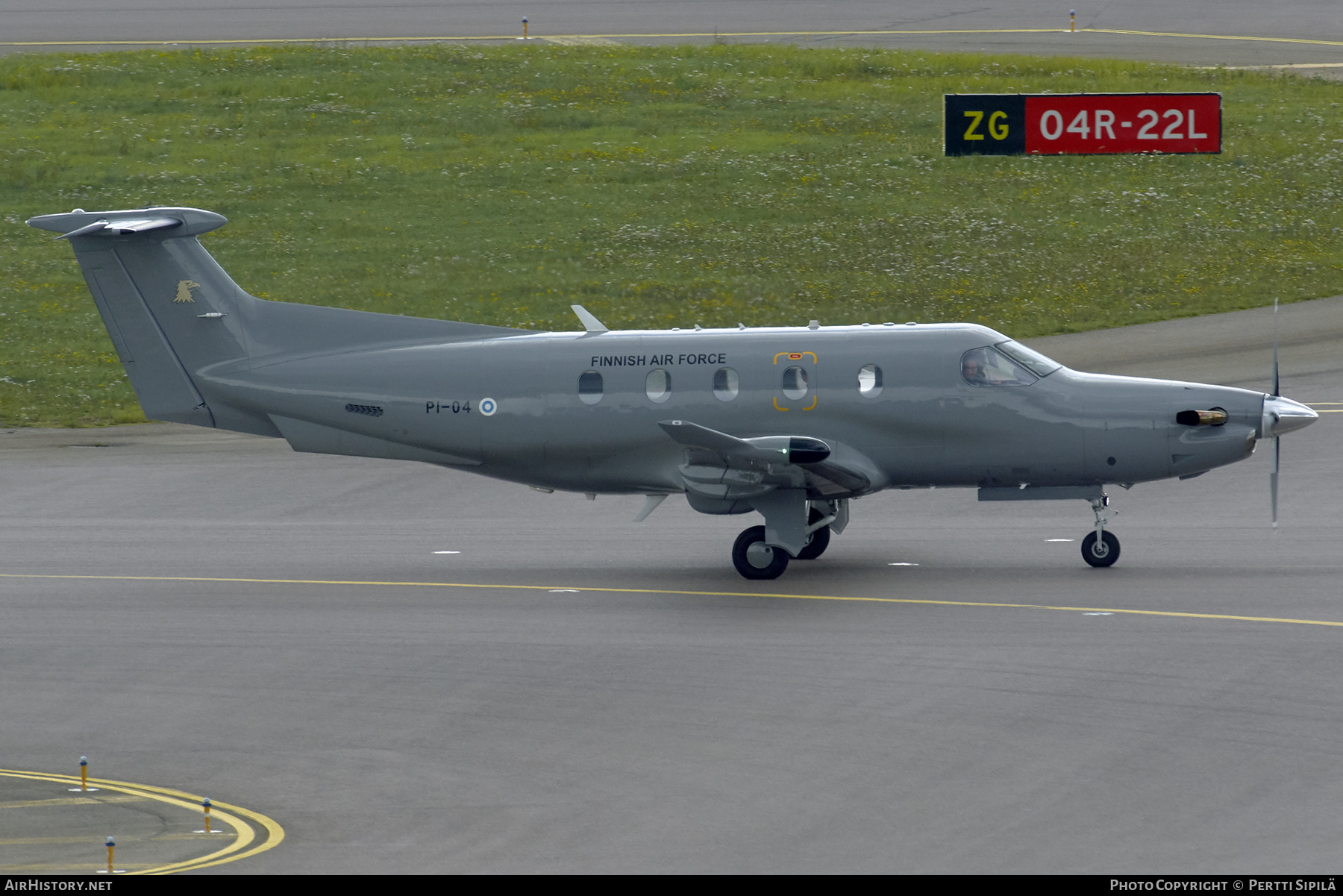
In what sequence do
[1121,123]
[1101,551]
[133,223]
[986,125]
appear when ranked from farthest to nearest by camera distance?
1. [1121,123]
2. [986,125]
3. [133,223]
4. [1101,551]

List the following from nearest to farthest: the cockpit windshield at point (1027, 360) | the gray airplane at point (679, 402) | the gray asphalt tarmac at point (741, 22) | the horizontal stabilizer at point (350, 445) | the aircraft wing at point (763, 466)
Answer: the aircraft wing at point (763, 466) → the gray airplane at point (679, 402) → the cockpit windshield at point (1027, 360) → the horizontal stabilizer at point (350, 445) → the gray asphalt tarmac at point (741, 22)

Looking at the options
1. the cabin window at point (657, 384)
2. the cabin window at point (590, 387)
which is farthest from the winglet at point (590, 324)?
the cabin window at point (657, 384)

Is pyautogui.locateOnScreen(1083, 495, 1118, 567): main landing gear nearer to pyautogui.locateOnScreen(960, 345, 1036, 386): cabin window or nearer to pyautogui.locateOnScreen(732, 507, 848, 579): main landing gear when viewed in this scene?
pyautogui.locateOnScreen(960, 345, 1036, 386): cabin window

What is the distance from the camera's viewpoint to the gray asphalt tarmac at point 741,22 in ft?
178

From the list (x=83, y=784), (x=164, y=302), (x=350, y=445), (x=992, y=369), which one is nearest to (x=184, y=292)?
(x=164, y=302)

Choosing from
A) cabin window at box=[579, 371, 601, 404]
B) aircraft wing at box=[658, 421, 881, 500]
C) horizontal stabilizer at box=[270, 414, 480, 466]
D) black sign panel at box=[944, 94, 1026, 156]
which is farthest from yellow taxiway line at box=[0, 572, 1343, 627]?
black sign panel at box=[944, 94, 1026, 156]

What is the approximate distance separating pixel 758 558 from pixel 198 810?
871 cm

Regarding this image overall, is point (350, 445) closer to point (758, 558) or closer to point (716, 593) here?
point (716, 593)

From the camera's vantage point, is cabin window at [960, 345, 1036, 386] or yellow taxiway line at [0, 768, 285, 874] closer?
yellow taxiway line at [0, 768, 285, 874]

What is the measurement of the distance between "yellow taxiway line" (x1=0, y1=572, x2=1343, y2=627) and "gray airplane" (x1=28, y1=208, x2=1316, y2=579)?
862mm

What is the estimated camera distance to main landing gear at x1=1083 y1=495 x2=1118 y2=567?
19984 mm

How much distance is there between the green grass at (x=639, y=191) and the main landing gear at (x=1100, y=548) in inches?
669

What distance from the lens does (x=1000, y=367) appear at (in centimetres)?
2011

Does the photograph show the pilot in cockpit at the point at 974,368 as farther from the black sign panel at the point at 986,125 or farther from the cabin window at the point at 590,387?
the black sign panel at the point at 986,125
